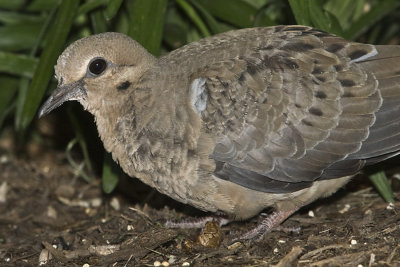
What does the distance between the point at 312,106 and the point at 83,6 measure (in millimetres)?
2263

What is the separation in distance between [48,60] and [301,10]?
6.67 ft

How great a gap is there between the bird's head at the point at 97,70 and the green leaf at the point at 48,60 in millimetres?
664

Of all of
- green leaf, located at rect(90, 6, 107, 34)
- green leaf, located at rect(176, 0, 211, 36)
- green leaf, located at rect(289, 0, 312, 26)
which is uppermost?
green leaf, located at rect(289, 0, 312, 26)

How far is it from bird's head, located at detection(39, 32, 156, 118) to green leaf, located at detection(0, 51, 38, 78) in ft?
4.36

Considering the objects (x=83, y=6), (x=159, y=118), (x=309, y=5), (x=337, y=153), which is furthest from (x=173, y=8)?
(x=337, y=153)

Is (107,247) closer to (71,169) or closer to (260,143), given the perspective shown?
(260,143)

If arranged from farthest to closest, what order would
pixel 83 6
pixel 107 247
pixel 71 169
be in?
pixel 71 169
pixel 83 6
pixel 107 247

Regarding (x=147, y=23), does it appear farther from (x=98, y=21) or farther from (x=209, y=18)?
(x=98, y=21)

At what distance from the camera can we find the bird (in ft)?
16.9

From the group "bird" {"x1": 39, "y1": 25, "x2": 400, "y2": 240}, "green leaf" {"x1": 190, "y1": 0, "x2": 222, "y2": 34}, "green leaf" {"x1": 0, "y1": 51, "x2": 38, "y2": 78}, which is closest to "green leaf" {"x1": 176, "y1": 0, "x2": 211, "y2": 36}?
"green leaf" {"x1": 190, "y1": 0, "x2": 222, "y2": 34}

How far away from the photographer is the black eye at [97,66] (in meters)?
5.21

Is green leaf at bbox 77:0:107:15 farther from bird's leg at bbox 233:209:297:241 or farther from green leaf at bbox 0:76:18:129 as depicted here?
bird's leg at bbox 233:209:297:241

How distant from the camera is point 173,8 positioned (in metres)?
6.90

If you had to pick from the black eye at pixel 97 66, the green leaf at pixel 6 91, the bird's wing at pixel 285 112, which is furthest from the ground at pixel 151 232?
the black eye at pixel 97 66
